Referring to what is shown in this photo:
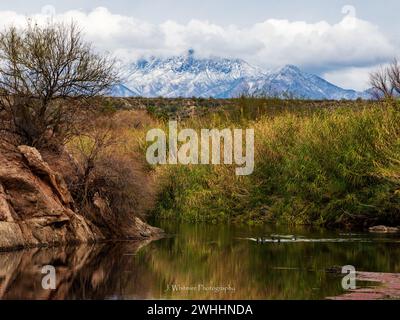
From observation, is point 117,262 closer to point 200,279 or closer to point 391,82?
point 200,279

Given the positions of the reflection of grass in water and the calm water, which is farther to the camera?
the reflection of grass in water

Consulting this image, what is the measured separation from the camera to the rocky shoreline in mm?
29781

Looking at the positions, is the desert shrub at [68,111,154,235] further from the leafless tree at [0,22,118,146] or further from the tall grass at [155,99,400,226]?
the tall grass at [155,99,400,226]

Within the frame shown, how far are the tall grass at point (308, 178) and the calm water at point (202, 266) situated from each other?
6429mm

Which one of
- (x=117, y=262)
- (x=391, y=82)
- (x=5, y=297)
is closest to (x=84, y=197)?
(x=117, y=262)

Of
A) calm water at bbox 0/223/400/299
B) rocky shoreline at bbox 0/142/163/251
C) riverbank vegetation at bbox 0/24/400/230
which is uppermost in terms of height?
riverbank vegetation at bbox 0/24/400/230

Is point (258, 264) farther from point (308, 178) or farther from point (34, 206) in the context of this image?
point (308, 178)

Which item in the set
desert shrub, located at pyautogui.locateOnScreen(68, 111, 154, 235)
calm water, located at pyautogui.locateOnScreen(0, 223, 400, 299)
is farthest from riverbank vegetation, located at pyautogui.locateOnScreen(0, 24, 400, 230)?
calm water, located at pyautogui.locateOnScreen(0, 223, 400, 299)

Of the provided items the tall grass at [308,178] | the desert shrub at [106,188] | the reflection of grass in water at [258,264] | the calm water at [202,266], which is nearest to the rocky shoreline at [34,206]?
the desert shrub at [106,188]

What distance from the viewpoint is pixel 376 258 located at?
27.5 m

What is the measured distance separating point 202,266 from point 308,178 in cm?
2228

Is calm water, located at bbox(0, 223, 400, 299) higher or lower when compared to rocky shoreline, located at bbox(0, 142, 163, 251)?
lower

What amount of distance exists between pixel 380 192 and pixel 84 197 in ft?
56.2

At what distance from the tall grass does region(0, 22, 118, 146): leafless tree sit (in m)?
14.4
